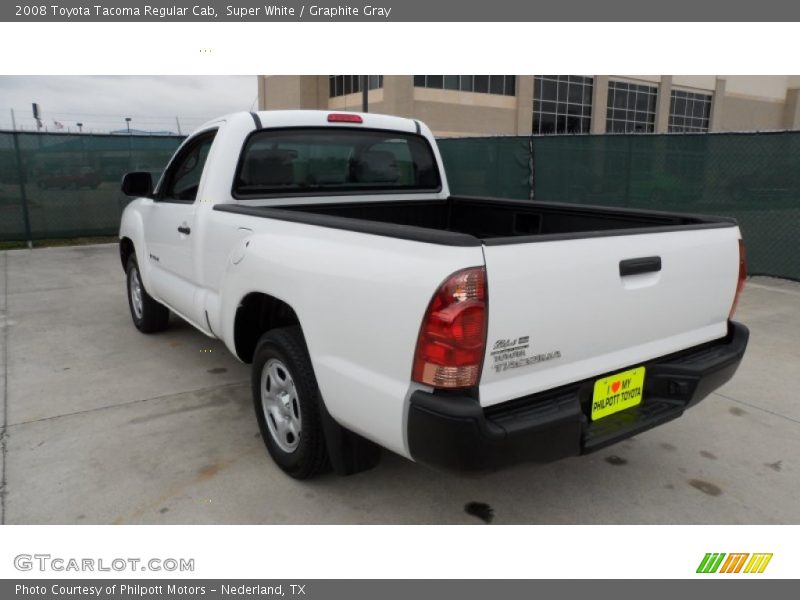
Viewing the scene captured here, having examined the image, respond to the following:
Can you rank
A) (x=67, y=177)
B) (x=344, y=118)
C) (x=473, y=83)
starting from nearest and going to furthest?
(x=344, y=118), (x=67, y=177), (x=473, y=83)

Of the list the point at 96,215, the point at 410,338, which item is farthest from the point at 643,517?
the point at 96,215

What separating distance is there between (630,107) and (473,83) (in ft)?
49.4

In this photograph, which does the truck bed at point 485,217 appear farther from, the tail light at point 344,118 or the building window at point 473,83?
the building window at point 473,83

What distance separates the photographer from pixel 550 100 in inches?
1641

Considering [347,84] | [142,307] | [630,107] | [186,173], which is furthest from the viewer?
[630,107]

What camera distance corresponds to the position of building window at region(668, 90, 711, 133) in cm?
4917

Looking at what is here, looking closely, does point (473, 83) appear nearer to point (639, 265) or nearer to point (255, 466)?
point (255, 466)

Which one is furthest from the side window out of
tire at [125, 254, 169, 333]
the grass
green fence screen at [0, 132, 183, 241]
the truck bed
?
green fence screen at [0, 132, 183, 241]

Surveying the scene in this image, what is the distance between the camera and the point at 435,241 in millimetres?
2189

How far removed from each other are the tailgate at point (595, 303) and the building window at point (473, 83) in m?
35.0

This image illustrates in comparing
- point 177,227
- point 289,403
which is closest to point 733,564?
point 289,403

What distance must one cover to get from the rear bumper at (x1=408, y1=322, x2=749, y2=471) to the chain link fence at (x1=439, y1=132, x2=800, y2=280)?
21.6ft

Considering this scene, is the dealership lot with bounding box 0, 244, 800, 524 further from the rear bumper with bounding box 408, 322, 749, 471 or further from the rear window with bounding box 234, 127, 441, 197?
the rear window with bounding box 234, 127, 441, 197

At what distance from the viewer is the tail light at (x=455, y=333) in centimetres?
211
